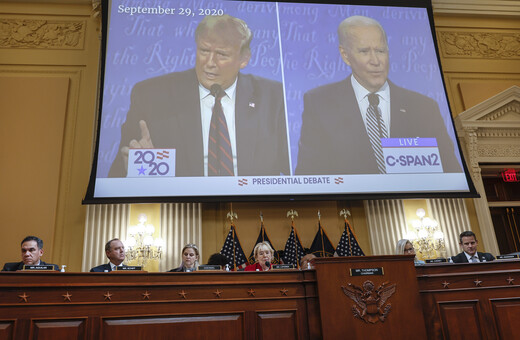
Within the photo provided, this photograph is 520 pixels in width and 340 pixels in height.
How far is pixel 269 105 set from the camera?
21.7 feet

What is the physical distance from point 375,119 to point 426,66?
133cm

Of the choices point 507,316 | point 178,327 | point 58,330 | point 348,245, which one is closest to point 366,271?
point 507,316

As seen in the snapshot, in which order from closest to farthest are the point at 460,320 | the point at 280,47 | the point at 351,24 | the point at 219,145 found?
the point at 460,320 < the point at 219,145 < the point at 280,47 < the point at 351,24

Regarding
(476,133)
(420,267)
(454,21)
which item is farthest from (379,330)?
(454,21)

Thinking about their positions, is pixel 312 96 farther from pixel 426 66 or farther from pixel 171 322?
pixel 171 322

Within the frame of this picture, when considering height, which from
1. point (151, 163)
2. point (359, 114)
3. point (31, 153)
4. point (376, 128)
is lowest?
point (151, 163)

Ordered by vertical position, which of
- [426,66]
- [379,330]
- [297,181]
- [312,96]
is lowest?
[379,330]

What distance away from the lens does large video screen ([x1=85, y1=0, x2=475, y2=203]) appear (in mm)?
6098

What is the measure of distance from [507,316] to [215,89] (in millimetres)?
4448

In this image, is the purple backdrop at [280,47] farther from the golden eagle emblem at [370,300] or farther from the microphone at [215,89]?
the golden eagle emblem at [370,300]

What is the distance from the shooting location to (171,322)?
324 centimetres

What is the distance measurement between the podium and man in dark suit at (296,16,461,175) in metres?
2.85

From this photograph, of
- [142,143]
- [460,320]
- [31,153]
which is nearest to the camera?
[460,320]

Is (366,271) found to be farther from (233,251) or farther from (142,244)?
(142,244)
